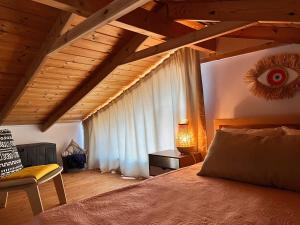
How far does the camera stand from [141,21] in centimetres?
232

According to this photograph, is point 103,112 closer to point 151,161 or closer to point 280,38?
point 151,161

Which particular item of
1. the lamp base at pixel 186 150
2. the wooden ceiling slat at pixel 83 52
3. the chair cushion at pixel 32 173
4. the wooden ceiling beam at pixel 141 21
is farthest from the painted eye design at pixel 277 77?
the chair cushion at pixel 32 173

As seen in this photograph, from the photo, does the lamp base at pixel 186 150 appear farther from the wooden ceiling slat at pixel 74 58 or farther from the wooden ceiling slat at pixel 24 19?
the wooden ceiling slat at pixel 24 19

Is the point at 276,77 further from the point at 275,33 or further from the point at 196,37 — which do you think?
the point at 196,37

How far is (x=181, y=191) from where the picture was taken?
1.63m

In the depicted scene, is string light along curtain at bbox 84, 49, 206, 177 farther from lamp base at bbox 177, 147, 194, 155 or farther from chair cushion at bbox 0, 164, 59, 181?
chair cushion at bbox 0, 164, 59, 181

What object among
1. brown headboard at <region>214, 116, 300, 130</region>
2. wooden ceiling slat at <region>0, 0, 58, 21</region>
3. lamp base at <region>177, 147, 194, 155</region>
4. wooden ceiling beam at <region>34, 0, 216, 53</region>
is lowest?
lamp base at <region>177, 147, 194, 155</region>

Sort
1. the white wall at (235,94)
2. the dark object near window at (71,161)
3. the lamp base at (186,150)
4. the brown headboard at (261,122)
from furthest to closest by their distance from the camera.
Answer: the dark object near window at (71,161) → the lamp base at (186,150) → the white wall at (235,94) → the brown headboard at (261,122)

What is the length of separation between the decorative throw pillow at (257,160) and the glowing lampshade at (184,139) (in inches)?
34.1

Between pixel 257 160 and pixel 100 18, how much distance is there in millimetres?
1464

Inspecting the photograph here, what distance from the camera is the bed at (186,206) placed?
47.9 inches

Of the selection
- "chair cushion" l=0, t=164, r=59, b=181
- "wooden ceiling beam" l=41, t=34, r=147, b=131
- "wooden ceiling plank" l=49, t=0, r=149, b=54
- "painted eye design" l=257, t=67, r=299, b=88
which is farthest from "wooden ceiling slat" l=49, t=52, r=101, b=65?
"painted eye design" l=257, t=67, r=299, b=88

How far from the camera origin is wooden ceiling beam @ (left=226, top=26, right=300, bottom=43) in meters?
2.24

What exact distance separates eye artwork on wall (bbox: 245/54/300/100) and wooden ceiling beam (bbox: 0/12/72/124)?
1.88 metres
